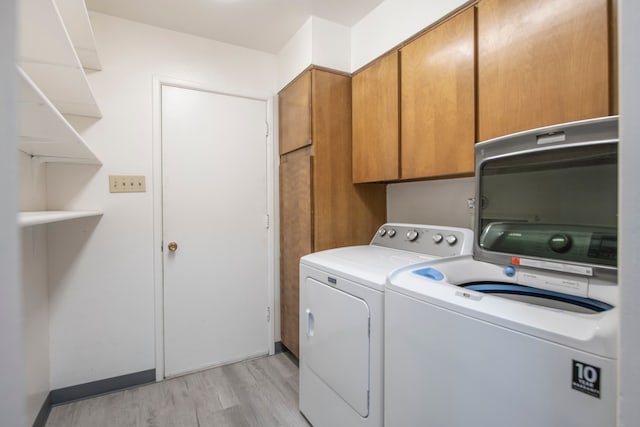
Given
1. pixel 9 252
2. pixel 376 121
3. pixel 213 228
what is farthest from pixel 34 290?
pixel 376 121

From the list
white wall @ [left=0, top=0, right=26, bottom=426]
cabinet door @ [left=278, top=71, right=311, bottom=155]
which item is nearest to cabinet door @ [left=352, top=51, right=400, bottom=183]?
cabinet door @ [left=278, top=71, right=311, bottom=155]

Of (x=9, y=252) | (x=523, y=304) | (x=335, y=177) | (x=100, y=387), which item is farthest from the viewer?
(x=335, y=177)

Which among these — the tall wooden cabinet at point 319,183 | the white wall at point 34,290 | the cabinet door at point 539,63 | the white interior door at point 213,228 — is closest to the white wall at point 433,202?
the tall wooden cabinet at point 319,183

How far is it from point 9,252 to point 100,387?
83.1 inches

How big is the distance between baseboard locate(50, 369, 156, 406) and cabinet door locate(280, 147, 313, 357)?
967mm

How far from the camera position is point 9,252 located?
12.8 inches

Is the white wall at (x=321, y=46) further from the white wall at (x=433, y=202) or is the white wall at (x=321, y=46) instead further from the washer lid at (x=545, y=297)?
the washer lid at (x=545, y=297)

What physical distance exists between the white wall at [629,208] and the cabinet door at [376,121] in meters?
1.29

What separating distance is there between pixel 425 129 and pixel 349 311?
0.98 metres

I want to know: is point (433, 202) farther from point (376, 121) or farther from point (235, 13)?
point (235, 13)

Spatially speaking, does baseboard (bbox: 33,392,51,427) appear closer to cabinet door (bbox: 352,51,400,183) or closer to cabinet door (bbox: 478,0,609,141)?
cabinet door (bbox: 352,51,400,183)

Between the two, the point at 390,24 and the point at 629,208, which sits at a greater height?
the point at 390,24

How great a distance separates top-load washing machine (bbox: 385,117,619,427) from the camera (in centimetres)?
63

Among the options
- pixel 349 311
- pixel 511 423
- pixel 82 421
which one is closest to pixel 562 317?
pixel 511 423
